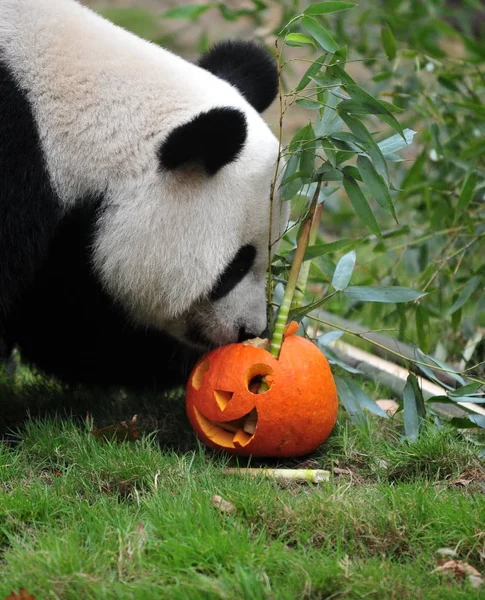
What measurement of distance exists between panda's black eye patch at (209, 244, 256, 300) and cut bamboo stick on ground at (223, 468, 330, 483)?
0.68 meters

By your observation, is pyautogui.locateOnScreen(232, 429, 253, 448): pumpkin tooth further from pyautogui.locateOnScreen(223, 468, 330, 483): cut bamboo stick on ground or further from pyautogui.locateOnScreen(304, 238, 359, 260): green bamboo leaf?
pyautogui.locateOnScreen(304, 238, 359, 260): green bamboo leaf

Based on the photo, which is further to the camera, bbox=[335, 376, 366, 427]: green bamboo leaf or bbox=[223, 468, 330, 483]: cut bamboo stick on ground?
bbox=[335, 376, 366, 427]: green bamboo leaf

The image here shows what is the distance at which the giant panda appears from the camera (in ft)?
9.85

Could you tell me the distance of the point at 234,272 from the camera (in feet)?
10.6

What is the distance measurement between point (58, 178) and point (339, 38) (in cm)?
345

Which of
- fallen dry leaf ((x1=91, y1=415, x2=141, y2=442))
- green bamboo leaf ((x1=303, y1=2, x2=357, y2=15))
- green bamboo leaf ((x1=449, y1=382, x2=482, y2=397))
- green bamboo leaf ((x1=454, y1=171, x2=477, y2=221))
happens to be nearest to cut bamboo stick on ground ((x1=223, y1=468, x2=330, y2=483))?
fallen dry leaf ((x1=91, y1=415, x2=141, y2=442))

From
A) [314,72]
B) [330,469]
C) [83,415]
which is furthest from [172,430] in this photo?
[314,72]

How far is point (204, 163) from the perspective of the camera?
3045 mm

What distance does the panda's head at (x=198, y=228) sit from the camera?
3061 millimetres

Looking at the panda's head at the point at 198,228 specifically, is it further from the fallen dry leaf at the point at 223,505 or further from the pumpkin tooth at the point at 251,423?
the fallen dry leaf at the point at 223,505

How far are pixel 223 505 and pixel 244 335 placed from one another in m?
0.83

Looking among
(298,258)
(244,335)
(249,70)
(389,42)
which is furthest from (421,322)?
(389,42)

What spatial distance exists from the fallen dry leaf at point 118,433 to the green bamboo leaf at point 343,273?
0.94 metres

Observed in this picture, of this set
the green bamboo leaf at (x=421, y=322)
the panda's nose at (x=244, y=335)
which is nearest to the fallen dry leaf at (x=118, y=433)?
the panda's nose at (x=244, y=335)
